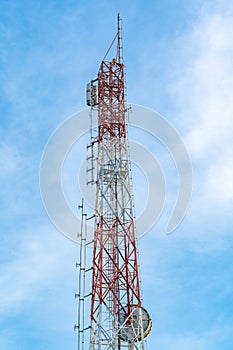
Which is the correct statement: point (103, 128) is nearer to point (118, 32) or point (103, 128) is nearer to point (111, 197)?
point (111, 197)

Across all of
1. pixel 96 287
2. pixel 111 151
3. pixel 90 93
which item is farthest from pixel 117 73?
pixel 96 287

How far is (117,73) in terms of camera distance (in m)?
46.1

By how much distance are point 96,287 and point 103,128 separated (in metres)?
12.8

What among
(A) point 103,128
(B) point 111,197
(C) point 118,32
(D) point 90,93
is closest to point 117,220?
(B) point 111,197

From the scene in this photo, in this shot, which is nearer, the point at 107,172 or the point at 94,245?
the point at 94,245

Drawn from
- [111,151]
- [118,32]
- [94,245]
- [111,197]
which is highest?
[118,32]

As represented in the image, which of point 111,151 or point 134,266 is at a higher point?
point 111,151

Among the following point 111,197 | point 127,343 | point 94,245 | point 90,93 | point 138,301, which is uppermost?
point 90,93

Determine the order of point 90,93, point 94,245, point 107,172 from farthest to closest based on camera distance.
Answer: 1. point 90,93
2. point 107,172
3. point 94,245

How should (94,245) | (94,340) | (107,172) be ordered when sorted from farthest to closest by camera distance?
1. (107,172)
2. (94,245)
3. (94,340)

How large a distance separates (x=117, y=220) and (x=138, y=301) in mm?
6000

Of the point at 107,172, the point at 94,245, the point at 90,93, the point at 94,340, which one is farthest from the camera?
the point at 90,93

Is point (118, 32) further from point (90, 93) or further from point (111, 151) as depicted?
point (111, 151)

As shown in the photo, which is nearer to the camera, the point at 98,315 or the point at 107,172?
the point at 98,315
